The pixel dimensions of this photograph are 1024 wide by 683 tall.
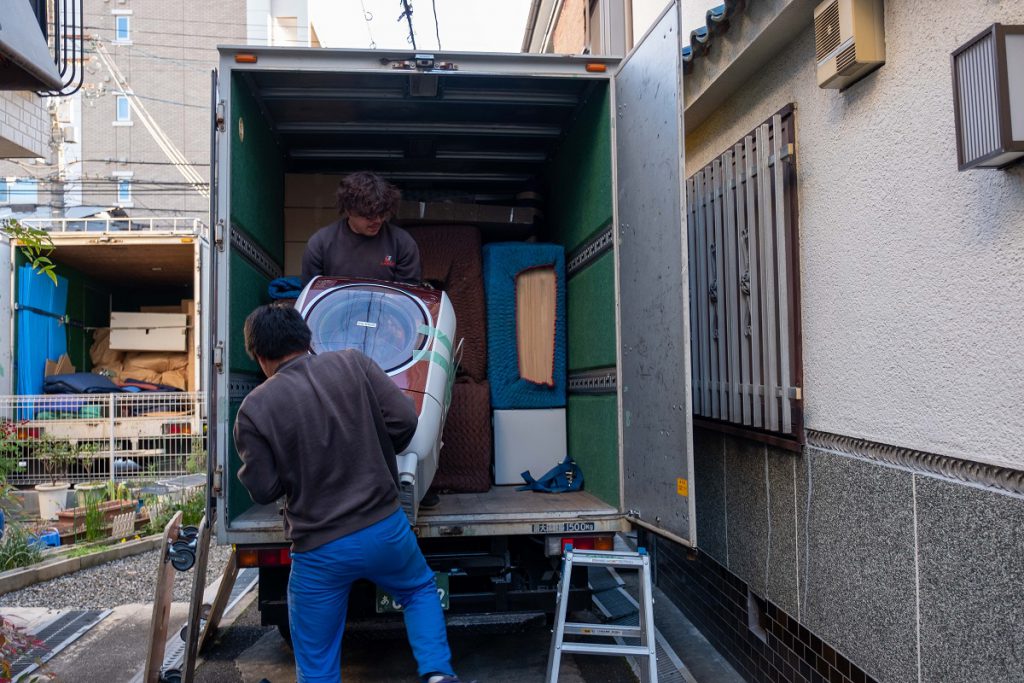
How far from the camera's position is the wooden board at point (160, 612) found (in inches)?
146

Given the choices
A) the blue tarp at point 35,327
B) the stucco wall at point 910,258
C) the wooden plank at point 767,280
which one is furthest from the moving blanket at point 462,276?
the blue tarp at point 35,327

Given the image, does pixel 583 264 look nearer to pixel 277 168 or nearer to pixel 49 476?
pixel 277 168

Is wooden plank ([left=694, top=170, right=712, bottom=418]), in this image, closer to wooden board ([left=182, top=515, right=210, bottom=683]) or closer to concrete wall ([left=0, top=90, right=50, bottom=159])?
wooden board ([left=182, top=515, right=210, bottom=683])

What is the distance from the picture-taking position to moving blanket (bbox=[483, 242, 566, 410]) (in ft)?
17.4

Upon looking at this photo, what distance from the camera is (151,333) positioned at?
14016mm

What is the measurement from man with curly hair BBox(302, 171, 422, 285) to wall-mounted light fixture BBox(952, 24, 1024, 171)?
3.00 metres

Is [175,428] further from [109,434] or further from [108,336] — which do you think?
[108,336]

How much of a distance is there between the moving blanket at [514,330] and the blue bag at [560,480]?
490 millimetres

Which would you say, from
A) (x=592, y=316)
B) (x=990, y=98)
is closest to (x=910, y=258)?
(x=990, y=98)

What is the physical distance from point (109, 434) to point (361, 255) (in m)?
7.96

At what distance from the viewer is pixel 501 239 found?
613 cm

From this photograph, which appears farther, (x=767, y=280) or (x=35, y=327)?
(x=35, y=327)

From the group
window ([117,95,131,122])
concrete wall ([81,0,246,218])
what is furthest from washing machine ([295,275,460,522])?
window ([117,95,131,122])

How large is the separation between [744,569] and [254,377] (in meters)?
2.88
